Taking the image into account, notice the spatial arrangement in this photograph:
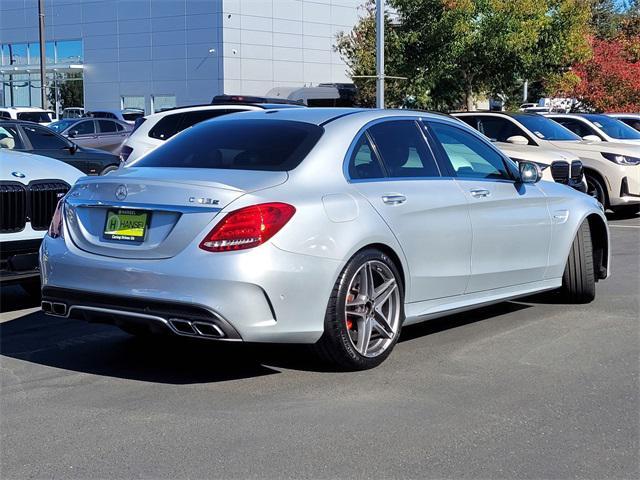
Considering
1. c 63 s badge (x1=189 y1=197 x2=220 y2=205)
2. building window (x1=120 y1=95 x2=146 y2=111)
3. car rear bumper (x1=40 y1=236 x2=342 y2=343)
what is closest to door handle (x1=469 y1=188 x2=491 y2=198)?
car rear bumper (x1=40 y1=236 x2=342 y2=343)

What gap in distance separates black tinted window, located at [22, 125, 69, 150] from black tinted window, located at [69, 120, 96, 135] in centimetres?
1144

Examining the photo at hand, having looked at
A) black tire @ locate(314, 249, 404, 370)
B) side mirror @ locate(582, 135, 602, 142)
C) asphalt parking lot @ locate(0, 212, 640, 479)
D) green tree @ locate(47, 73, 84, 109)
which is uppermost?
green tree @ locate(47, 73, 84, 109)

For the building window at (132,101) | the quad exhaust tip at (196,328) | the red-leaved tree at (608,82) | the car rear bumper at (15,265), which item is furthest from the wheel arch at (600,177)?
the building window at (132,101)

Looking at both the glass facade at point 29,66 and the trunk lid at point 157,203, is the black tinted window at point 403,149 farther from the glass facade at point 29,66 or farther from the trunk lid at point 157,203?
the glass facade at point 29,66

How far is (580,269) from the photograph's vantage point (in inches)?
Answer: 290

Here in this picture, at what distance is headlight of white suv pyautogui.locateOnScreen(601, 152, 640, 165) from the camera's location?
1459 centimetres

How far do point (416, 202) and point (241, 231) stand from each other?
1.46 metres

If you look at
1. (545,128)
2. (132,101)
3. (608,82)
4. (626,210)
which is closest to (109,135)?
(545,128)

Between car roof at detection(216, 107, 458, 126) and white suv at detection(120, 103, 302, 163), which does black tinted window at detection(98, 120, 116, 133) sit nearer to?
white suv at detection(120, 103, 302, 163)

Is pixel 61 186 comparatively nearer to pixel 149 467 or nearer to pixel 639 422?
pixel 149 467

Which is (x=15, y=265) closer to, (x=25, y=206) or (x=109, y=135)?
(x=25, y=206)

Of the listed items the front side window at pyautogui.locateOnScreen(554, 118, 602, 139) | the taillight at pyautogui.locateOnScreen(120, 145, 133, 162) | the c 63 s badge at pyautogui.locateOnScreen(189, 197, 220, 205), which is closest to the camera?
the c 63 s badge at pyautogui.locateOnScreen(189, 197, 220, 205)

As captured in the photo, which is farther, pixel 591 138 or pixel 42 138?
pixel 591 138

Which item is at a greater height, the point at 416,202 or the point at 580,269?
the point at 416,202
